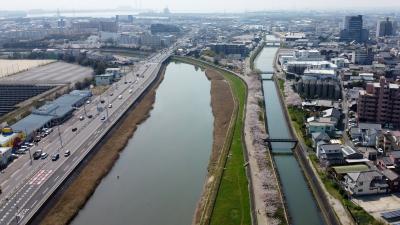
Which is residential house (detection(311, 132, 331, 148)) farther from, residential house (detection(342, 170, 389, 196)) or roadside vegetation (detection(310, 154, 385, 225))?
residential house (detection(342, 170, 389, 196))

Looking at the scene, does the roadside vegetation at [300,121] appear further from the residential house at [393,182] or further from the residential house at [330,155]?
the residential house at [393,182]

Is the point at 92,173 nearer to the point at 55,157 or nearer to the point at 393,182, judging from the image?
the point at 55,157

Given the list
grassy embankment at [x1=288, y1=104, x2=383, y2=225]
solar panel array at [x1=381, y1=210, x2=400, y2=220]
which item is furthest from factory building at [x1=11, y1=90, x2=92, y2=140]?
solar panel array at [x1=381, y1=210, x2=400, y2=220]

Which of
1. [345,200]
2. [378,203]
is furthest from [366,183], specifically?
[345,200]

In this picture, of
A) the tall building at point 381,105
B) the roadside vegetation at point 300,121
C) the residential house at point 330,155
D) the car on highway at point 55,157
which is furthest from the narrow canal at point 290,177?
the car on highway at point 55,157

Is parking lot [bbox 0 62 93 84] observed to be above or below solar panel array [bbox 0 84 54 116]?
above

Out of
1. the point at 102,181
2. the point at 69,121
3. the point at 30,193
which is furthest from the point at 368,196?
the point at 69,121

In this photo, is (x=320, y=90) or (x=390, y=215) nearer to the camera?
Answer: (x=390, y=215)
